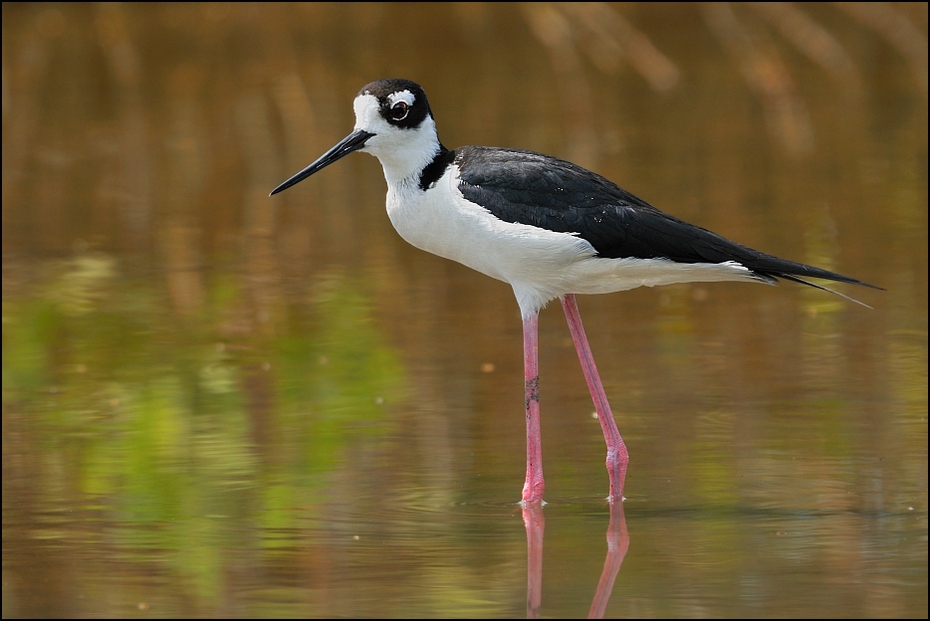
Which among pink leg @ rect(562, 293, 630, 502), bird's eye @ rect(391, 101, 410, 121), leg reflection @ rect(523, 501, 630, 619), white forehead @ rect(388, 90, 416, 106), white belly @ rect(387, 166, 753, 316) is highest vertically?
white forehead @ rect(388, 90, 416, 106)

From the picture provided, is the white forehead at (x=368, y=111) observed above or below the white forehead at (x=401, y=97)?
below

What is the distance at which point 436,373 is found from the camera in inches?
325

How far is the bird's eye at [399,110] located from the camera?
21.1ft

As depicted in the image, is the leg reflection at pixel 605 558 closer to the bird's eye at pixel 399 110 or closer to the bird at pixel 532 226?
the bird at pixel 532 226

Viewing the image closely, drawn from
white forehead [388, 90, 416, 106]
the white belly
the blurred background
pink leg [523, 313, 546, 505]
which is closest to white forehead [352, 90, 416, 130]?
white forehead [388, 90, 416, 106]

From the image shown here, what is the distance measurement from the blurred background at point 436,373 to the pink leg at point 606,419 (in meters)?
0.12

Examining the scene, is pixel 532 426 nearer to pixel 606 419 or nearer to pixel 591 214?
pixel 606 419

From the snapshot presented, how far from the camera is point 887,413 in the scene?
7.31m

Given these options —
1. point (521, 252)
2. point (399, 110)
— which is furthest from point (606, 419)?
point (399, 110)

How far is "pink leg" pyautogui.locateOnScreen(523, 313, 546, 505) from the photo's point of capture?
6.31 metres

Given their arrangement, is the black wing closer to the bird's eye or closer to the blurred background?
the bird's eye

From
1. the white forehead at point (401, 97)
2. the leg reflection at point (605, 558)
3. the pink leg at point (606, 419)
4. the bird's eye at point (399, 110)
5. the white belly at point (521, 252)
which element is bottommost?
the leg reflection at point (605, 558)

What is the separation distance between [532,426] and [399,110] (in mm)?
1318

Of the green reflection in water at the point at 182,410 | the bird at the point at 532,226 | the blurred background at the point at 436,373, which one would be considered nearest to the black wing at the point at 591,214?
the bird at the point at 532,226
